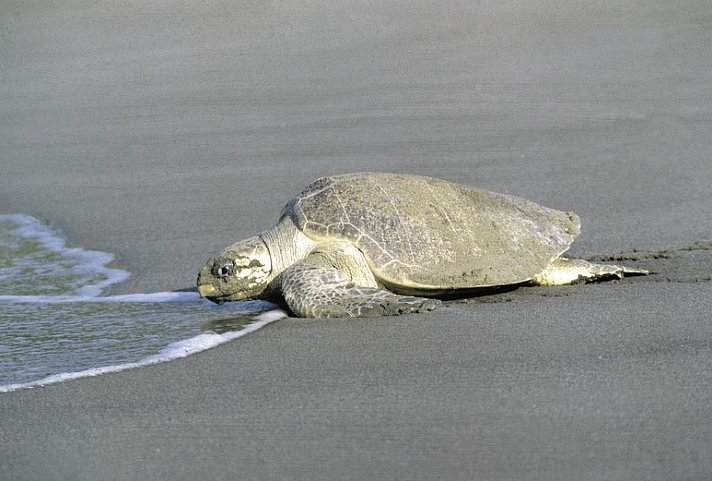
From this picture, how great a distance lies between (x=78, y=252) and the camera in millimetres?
6309

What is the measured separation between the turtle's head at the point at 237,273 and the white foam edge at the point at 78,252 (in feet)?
2.86

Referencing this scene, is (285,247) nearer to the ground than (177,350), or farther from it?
farther from it

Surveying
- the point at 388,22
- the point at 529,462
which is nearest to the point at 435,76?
the point at 388,22

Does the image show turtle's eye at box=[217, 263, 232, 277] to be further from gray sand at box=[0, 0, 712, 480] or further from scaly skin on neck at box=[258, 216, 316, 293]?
gray sand at box=[0, 0, 712, 480]

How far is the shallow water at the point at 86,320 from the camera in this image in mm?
3982

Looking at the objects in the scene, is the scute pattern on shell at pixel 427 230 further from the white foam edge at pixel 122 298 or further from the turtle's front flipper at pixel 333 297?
the white foam edge at pixel 122 298

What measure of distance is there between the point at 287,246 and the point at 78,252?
1941mm

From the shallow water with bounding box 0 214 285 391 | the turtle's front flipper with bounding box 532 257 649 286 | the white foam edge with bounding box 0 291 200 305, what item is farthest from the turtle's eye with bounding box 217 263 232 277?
the turtle's front flipper with bounding box 532 257 649 286

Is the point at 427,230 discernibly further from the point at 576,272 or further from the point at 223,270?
the point at 223,270

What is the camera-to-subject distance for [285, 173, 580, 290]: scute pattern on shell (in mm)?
4707

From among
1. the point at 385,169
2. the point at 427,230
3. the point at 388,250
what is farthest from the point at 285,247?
the point at 385,169

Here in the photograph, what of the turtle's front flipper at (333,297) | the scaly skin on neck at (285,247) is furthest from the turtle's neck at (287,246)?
the turtle's front flipper at (333,297)

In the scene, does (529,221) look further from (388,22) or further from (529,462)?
(388,22)

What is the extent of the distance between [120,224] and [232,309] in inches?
78.8
